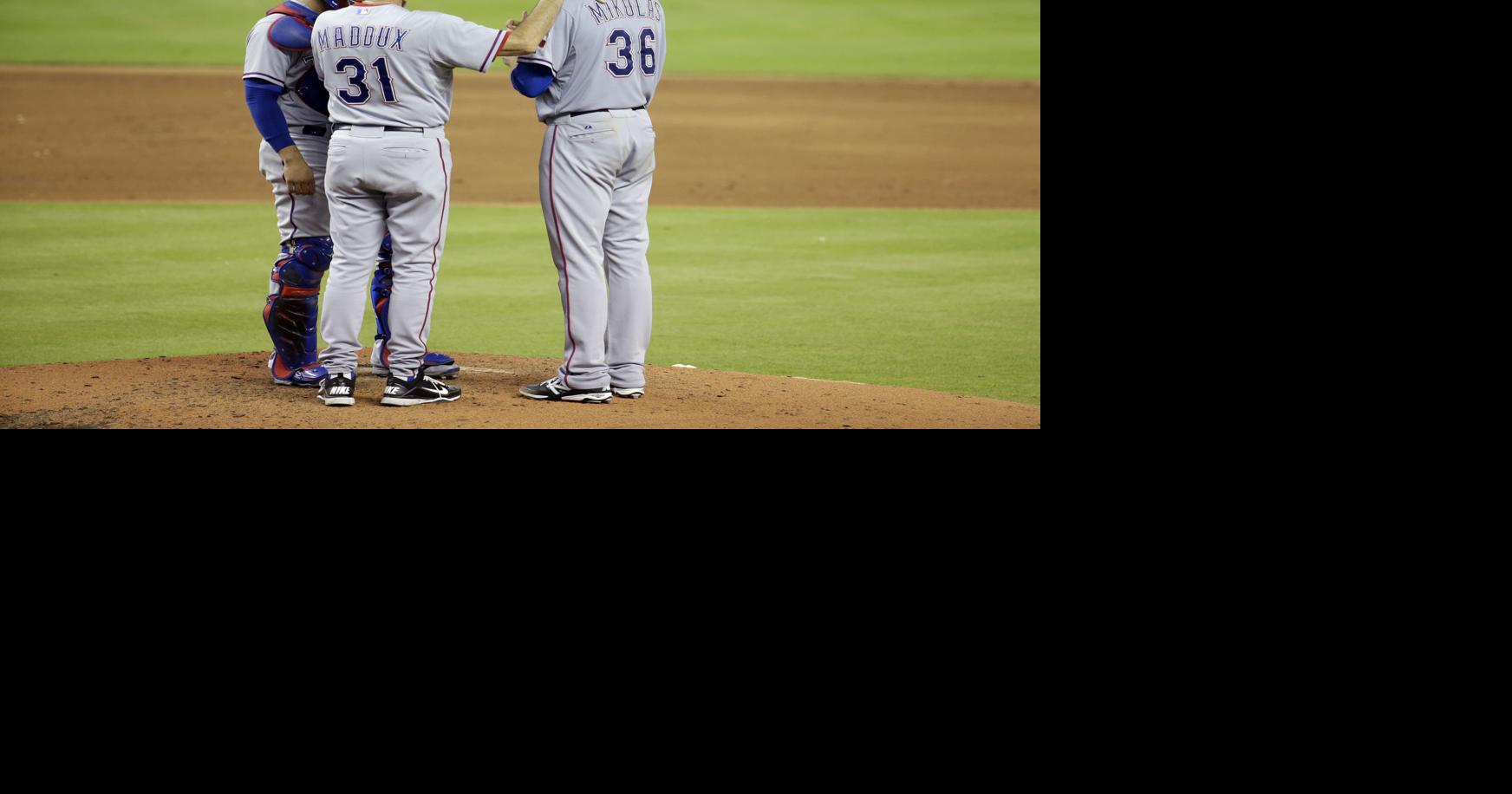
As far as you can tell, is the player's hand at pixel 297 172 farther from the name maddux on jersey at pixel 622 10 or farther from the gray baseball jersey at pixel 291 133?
the name maddux on jersey at pixel 622 10

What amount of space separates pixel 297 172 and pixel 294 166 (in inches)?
1.0

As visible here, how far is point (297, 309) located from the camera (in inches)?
240

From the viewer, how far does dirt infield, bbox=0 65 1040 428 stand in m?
5.64

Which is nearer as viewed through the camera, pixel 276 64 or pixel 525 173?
pixel 276 64

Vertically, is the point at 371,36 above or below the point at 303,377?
above

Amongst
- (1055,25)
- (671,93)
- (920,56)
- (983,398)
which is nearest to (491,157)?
(671,93)

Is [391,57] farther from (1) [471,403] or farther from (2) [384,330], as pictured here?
(2) [384,330]

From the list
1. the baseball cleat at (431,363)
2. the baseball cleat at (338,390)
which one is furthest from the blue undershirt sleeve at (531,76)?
the baseball cleat at (431,363)

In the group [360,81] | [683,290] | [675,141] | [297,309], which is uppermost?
[675,141]

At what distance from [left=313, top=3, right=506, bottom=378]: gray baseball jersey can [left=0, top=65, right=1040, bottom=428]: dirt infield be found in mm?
358

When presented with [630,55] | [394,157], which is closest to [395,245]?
[394,157]

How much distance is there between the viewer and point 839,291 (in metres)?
10.2

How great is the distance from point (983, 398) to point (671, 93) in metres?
19.3

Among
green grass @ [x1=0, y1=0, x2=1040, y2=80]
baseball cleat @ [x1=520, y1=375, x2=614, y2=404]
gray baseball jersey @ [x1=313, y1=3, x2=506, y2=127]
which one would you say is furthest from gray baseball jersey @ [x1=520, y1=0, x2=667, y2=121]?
green grass @ [x1=0, y1=0, x2=1040, y2=80]
